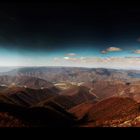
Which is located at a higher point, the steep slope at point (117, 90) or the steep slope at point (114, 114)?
the steep slope at point (114, 114)

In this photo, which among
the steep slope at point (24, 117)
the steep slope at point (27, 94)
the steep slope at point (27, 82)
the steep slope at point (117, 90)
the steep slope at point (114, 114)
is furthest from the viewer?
the steep slope at point (27, 82)

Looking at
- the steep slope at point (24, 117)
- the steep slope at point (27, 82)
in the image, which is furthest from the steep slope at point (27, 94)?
the steep slope at point (27, 82)

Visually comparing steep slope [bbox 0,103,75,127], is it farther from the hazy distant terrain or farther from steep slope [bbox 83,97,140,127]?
steep slope [bbox 83,97,140,127]

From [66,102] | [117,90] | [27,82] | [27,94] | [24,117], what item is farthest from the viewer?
[27,82]

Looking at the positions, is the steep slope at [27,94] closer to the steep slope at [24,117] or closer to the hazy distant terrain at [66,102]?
the hazy distant terrain at [66,102]

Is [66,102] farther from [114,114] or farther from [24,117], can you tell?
[24,117]

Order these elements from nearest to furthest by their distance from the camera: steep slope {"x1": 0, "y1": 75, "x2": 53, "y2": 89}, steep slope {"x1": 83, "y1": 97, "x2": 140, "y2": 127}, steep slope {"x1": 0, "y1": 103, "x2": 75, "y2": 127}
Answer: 1. steep slope {"x1": 0, "y1": 103, "x2": 75, "y2": 127}
2. steep slope {"x1": 83, "y1": 97, "x2": 140, "y2": 127}
3. steep slope {"x1": 0, "y1": 75, "x2": 53, "y2": 89}

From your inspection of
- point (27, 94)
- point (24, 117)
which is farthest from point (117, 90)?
point (24, 117)

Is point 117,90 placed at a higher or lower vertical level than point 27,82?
lower

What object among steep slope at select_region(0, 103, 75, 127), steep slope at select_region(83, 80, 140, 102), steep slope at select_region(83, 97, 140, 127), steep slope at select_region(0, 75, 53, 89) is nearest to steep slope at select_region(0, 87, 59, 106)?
steep slope at select_region(83, 97, 140, 127)

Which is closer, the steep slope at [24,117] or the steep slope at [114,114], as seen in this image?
the steep slope at [24,117]

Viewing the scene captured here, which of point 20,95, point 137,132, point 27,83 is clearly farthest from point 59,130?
point 27,83
